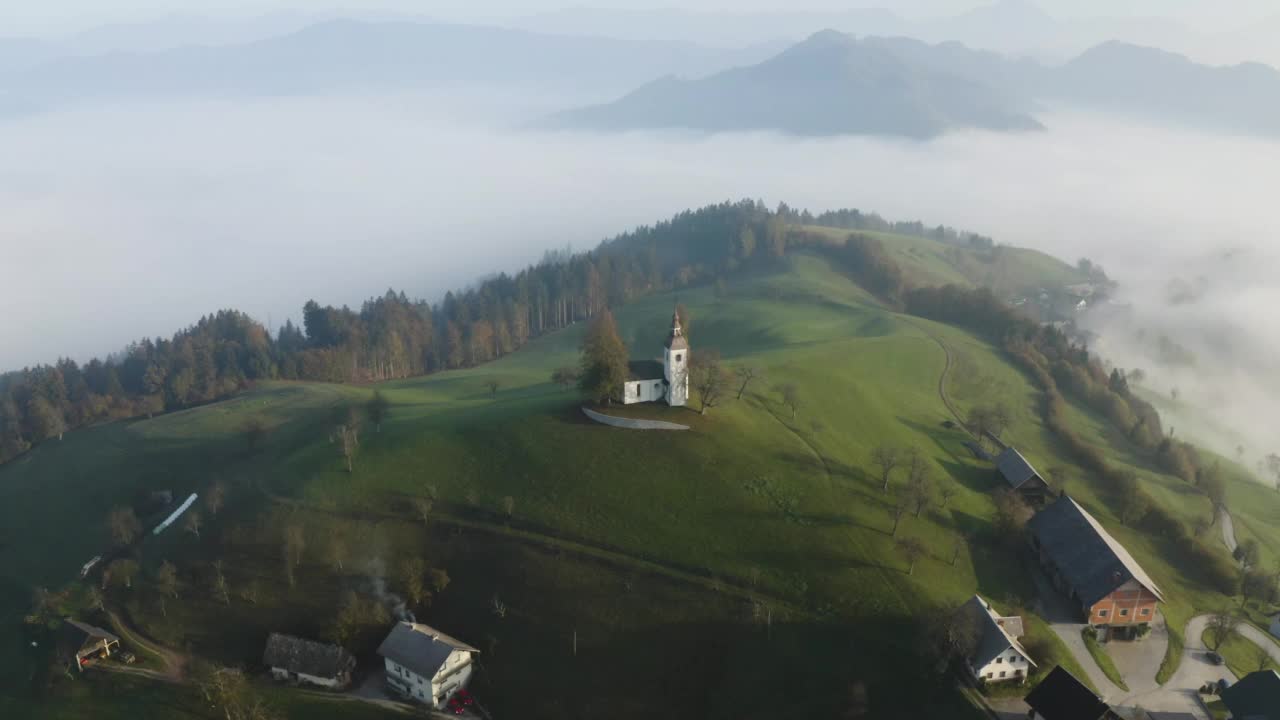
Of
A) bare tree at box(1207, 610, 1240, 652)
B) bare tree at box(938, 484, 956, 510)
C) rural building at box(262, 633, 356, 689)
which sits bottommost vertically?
bare tree at box(1207, 610, 1240, 652)

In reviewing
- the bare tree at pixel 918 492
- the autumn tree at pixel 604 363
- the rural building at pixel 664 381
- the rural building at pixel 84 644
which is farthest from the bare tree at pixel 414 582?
the bare tree at pixel 918 492

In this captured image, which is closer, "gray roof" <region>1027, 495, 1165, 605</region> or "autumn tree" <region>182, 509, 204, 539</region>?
"gray roof" <region>1027, 495, 1165, 605</region>

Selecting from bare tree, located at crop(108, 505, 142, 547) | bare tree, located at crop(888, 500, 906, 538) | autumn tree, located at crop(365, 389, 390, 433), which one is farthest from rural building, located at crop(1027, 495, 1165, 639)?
bare tree, located at crop(108, 505, 142, 547)

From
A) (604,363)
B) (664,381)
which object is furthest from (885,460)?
(604,363)

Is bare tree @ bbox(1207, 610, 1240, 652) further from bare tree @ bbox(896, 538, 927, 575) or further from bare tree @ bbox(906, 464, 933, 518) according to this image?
bare tree @ bbox(906, 464, 933, 518)

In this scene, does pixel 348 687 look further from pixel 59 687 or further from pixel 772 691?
pixel 772 691

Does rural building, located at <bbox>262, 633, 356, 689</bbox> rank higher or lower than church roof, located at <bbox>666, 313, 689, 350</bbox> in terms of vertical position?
lower

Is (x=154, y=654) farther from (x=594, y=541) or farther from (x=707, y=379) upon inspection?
(x=707, y=379)
